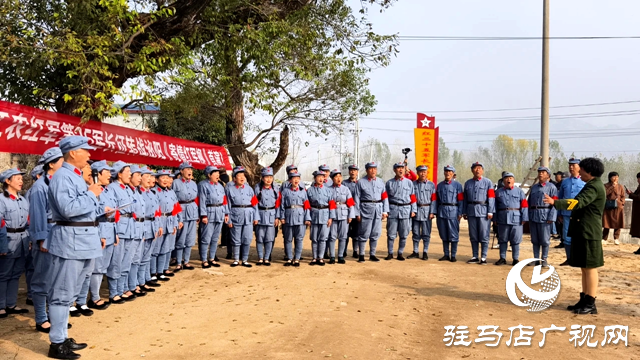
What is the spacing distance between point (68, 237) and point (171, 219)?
4.22 m

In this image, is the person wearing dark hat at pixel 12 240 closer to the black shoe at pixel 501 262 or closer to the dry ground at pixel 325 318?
the dry ground at pixel 325 318

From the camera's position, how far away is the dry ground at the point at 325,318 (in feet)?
18.2

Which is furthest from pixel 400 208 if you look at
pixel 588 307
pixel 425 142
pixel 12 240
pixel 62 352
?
pixel 425 142

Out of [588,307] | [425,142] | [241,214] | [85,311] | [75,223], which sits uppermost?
[425,142]

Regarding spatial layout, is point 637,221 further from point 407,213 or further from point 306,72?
point 306,72

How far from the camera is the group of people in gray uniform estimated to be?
534 cm

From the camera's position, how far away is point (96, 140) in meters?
9.98

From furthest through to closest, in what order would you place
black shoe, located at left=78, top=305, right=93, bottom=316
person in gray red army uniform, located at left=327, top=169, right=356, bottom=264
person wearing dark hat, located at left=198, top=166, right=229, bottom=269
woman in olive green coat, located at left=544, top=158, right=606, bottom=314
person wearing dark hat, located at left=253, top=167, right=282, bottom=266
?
person in gray red army uniform, located at left=327, top=169, right=356, bottom=264 < person wearing dark hat, located at left=253, top=167, right=282, bottom=266 < person wearing dark hat, located at left=198, top=166, right=229, bottom=269 < woman in olive green coat, located at left=544, top=158, right=606, bottom=314 < black shoe, located at left=78, top=305, right=93, bottom=316

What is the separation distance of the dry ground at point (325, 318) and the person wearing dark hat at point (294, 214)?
2.57ft

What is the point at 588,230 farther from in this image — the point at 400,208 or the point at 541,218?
the point at 400,208

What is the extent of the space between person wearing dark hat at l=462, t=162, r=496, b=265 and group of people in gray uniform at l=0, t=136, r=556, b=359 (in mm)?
23

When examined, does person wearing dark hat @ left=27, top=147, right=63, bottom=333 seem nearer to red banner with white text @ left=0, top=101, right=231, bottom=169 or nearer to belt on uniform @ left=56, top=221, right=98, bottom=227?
belt on uniform @ left=56, top=221, right=98, bottom=227

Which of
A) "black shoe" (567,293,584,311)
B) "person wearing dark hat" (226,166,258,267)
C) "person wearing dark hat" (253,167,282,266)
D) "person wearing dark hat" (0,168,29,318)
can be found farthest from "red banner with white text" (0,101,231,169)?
"black shoe" (567,293,584,311)

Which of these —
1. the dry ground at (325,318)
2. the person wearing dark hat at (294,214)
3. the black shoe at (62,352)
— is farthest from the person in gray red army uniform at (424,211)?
the black shoe at (62,352)
